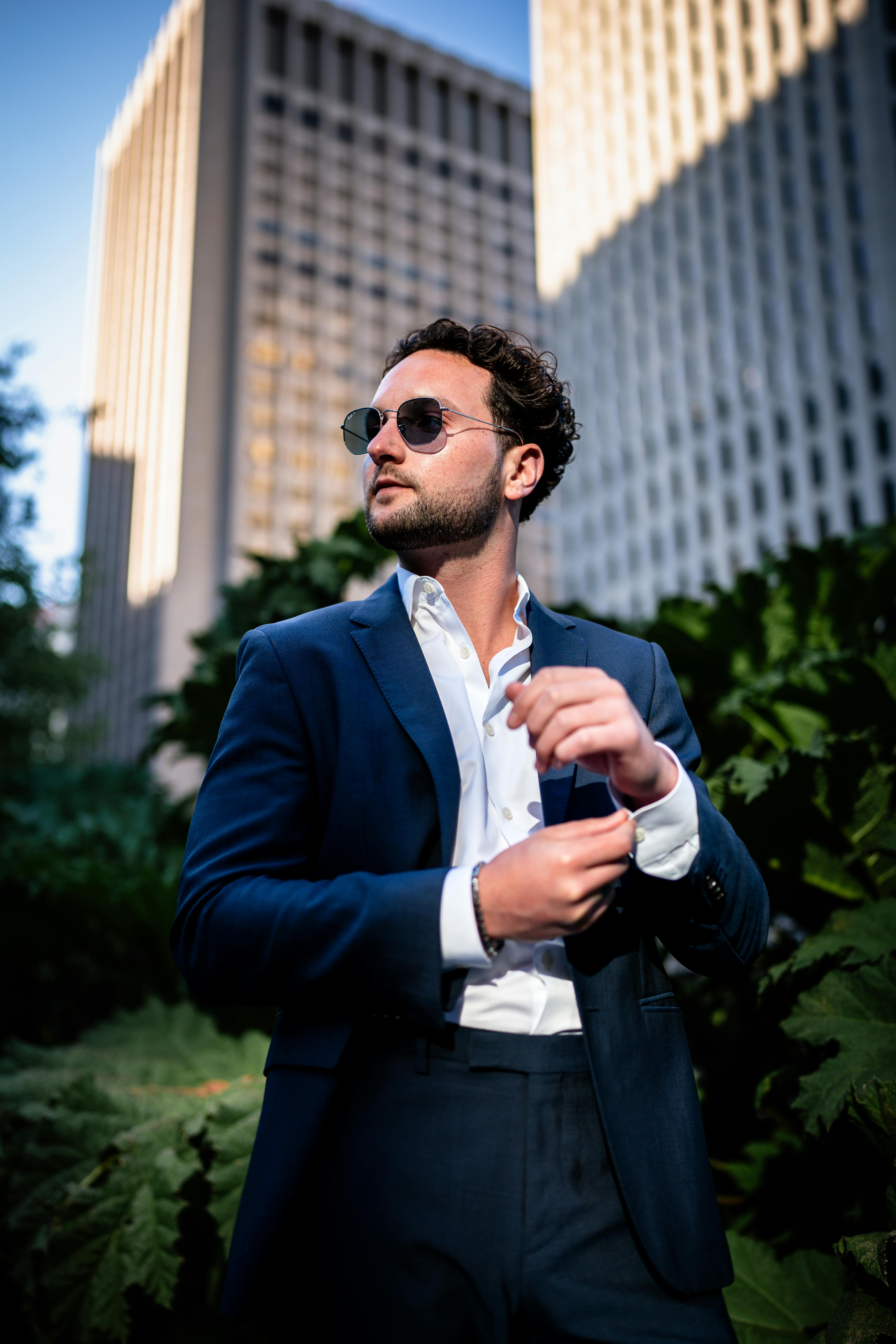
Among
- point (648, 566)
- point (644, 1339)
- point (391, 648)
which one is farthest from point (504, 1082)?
point (648, 566)

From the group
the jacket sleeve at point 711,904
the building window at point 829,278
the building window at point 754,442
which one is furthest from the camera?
the building window at point 754,442

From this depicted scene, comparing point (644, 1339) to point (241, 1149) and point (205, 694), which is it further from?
point (205, 694)

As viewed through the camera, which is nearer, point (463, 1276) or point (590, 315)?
point (463, 1276)

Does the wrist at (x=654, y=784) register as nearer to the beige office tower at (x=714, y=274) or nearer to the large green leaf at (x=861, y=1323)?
the large green leaf at (x=861, y=1323)

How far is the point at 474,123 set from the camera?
3307 inches

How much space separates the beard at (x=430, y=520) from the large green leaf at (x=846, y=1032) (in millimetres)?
1458

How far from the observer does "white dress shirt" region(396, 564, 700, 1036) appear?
1400 millimetres

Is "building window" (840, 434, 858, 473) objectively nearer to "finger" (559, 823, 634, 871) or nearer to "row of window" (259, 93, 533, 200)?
"row of window" (259, 93, 533, 200)

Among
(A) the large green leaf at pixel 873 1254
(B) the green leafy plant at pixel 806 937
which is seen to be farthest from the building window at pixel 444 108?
(A) the large green leaf at pixel 873 1254

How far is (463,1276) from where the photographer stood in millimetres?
1389

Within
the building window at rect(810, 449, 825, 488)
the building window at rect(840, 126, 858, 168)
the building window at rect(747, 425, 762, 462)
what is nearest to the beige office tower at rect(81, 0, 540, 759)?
the building window at rect(747, 425, 762, 462)

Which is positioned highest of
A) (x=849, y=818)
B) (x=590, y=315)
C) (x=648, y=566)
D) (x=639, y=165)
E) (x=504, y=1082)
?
(x=639, y=165)

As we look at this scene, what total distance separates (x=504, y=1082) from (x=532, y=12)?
4247 inches

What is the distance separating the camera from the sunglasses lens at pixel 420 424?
72.2 inches
